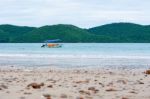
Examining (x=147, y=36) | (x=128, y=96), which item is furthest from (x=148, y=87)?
(x=147, y=36)

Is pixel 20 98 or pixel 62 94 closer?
pixel 20 98

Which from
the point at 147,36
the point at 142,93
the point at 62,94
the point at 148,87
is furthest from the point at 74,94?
the point at 147,36

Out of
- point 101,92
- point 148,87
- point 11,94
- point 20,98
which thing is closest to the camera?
point 20,98

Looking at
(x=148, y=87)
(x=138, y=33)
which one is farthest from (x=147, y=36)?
(x=148, y=87)

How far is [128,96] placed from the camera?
945 centimetres

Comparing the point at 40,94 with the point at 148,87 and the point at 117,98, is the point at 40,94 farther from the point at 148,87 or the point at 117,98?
the point at 148,87

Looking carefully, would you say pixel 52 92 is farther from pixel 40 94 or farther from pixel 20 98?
pixel 20 98

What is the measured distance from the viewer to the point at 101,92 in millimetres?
10141

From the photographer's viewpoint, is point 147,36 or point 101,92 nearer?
point 101,92

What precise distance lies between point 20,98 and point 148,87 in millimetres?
3958

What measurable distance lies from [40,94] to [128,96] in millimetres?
1890

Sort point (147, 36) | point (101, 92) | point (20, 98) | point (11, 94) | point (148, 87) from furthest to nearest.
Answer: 1. point (147, 36)
2. point (148, 87)
3. point (101, 92)
4. point (11, 94)
5. point (20, 98)

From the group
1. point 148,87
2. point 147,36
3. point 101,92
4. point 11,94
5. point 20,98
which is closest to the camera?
point 20,98

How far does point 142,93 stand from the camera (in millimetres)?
10062
